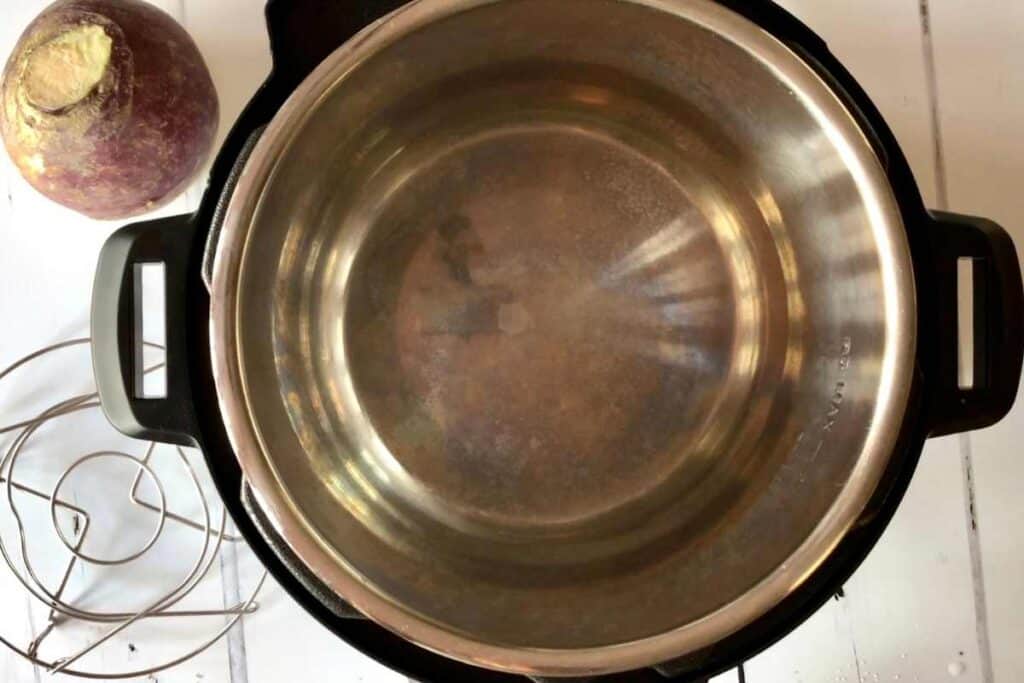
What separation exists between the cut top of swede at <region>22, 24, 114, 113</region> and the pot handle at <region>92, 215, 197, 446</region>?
0.34 ft

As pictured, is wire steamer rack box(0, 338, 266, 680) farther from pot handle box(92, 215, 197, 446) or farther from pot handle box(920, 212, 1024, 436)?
pot handle box(920, 212, 1024, 436)

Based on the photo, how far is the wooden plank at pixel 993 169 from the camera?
0.69m

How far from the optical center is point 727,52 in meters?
0.57

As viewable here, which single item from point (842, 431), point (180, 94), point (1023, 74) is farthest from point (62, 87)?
point (1023, 74)

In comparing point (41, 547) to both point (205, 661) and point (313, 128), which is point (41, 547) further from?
point (313, 128)

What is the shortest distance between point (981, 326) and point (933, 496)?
17cm

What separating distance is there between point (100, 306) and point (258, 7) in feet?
0.88

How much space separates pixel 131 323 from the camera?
58 centimetres

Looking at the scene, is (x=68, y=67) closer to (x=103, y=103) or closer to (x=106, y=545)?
(x=103, y=103)

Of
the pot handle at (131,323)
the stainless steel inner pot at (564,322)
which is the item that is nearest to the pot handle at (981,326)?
the stainless steel inner pot at (564,322)

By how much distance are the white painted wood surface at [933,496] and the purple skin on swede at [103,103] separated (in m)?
0.08

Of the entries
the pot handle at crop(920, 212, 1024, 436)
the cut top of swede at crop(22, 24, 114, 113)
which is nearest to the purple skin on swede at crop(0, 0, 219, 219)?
the cut top of swede at crop(22, 24, 114, 113)

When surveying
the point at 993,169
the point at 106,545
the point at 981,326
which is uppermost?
the point at 993,169

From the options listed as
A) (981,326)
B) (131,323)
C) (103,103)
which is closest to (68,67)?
(103,103)
